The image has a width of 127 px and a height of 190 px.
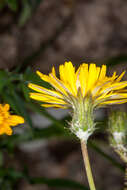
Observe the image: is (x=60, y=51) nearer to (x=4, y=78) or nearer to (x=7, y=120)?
(x=4, y=78)

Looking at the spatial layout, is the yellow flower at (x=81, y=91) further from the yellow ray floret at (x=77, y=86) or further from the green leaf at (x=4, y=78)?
the green leaf at (x=4, y=78)

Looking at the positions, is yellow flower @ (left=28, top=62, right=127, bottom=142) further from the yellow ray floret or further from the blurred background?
the blurred background

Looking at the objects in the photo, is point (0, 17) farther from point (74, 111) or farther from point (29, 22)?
point (74, 111)

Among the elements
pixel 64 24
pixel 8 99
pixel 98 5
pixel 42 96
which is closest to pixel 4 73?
pixel 8 99

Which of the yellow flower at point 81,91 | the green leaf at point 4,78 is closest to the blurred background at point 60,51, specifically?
the green leaf at point 4,78

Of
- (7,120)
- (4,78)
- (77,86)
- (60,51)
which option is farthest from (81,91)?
(60,51)

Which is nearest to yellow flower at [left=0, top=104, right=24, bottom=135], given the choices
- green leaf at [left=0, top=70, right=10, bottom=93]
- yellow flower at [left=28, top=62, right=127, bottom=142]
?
yellow flower at [left=28, top=62, right=127, bottom=142]
